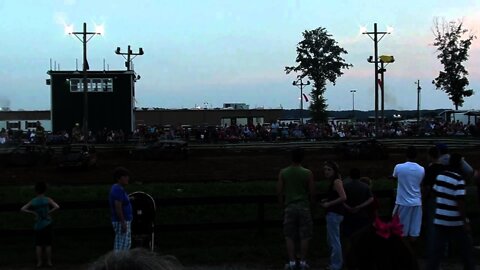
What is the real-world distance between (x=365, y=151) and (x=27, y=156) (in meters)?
18.4

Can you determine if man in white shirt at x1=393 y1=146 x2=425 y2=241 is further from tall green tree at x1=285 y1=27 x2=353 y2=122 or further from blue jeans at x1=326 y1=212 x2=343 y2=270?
tall green tree at x1=285 y1=27 x2=353 y2=122

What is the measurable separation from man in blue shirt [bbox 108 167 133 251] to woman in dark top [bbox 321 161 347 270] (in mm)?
2632

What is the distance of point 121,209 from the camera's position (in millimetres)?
7910

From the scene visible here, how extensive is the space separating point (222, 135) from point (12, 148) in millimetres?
→ 15495

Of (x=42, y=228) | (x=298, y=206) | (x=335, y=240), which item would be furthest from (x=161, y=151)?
(x=335, y=240)

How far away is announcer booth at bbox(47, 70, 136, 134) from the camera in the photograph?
181 feet

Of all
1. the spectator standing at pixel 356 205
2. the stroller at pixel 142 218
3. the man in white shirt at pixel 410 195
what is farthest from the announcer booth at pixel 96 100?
the spectator standing at pixel 356 205

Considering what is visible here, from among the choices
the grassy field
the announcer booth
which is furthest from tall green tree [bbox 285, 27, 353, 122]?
the grassy field

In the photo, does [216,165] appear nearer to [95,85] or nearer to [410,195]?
[410,195]

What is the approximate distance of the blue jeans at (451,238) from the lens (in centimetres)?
679

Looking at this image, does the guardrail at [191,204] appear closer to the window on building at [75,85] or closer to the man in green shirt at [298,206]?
the man in green shirt at [298,206]

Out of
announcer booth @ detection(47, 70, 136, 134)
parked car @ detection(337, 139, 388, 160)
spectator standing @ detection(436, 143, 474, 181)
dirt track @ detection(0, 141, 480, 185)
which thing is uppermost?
announcer booth @ detection(47, 70, 136, 134)

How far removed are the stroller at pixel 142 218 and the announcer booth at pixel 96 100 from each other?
46.9m

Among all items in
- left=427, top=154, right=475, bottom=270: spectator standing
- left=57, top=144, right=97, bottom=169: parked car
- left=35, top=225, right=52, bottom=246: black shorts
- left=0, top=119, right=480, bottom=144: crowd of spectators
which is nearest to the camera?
left=427, top=154, right=475, bottom=270: spectator standing
